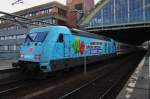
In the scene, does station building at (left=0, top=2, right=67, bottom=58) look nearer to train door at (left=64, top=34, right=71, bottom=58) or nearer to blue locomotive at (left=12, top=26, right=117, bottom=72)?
blue locomotive at (left=12, top=26, right=117, bottom=72)

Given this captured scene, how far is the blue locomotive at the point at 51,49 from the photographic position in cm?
1358

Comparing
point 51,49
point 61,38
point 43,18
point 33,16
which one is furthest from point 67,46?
point 33,16

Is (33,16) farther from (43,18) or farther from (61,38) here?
(61,38)

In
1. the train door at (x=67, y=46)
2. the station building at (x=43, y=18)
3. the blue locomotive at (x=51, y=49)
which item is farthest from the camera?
the station building at (x=43, y=18)

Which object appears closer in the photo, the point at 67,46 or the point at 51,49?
the point at 51,49

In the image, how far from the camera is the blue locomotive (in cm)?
1358

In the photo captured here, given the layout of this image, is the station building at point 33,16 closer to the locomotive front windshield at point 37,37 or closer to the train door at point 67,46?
the locomotive front windshield at point 37,37

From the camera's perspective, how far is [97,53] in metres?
22.3

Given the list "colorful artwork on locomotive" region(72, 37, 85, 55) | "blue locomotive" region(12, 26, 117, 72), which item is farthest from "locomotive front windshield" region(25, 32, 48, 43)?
"colorful artwork on locomotive" region(72, 37, 85, 55)

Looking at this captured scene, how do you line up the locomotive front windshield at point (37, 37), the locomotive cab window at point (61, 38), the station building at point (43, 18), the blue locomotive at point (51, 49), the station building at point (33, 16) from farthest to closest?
the station building at point (43, 18), the station building at point (33, 16), the locomotive cab window at point (61, 38), the locomotive front windshield at point (37, 37), the blue locomotive at point (51, 49)

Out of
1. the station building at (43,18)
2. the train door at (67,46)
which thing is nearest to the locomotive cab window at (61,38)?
the train door at (67,46)

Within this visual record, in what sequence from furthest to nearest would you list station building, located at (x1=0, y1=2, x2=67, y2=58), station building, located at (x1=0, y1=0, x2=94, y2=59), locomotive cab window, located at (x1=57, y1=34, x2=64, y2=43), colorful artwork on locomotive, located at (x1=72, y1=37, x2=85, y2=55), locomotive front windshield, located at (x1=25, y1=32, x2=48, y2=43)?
1. station building, located at (x1=0, y1=0, x2=94, y2=59)
2. station building, located at (x1=0, y1=2, x2=67, y2=58)
3. colorful artwork on locomotive, located at (x1=72, y1=37, x2=85, y2=55)
4. locomotive cab window, located at (x1=57, y1=34, x2=64, y2=43)
5. locomotive front windshield, located at (x1=25, y1=32, x2=48, y2=43)

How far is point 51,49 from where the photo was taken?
13.8 metres

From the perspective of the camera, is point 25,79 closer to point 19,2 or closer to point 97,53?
point 97,53
